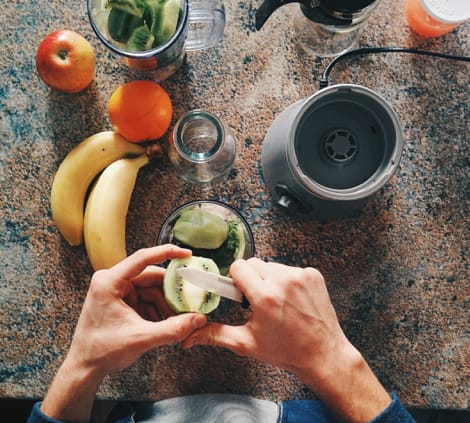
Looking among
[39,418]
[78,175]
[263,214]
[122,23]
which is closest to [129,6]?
[122,23]

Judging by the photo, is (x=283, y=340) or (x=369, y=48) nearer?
(x=283, y=340)

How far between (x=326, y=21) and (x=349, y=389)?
591mm

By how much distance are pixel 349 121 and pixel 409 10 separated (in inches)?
11.6

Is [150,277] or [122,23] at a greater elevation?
[122,23]

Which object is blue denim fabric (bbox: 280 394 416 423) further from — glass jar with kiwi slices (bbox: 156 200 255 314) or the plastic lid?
the plastic lid

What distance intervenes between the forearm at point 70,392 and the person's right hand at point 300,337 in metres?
0.16

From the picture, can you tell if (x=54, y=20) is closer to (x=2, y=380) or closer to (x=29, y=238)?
(x=29, y=238)

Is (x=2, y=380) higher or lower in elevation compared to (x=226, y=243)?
lower

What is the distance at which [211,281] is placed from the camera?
2.35 ft

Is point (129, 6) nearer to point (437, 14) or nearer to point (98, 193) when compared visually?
point (98, 193)

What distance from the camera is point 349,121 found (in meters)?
0.78

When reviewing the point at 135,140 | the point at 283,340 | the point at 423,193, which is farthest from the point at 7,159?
the point at 423,193

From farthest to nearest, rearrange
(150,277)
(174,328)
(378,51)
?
(378,51), (150,277), (174,328)

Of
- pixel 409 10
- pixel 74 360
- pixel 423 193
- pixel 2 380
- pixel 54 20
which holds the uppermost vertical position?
pixel 409 10
